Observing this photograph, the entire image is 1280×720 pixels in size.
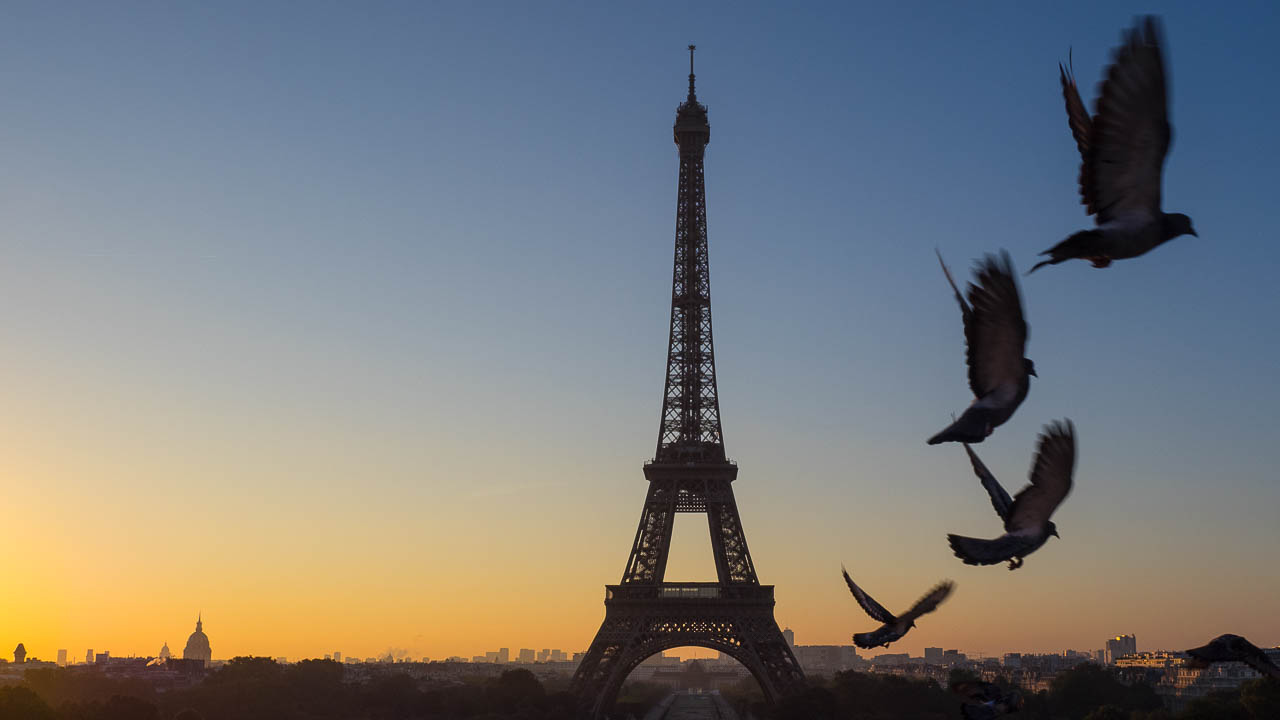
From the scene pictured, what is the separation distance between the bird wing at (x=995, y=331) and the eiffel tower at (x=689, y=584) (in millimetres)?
69190

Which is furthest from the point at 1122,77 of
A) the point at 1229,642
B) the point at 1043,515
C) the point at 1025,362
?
the point at 1229,642

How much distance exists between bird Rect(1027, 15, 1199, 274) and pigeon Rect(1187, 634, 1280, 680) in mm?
3936

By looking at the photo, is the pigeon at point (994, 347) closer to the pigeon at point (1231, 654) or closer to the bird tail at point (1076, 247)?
the bird tail at point (1076, 247)

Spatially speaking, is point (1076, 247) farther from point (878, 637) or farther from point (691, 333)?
point (691, 333)

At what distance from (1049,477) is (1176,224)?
7.91ft

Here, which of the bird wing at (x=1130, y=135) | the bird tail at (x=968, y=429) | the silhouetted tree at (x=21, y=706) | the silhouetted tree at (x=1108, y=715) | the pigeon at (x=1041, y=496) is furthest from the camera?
the silhouetted tree at (x=1108, y=715)

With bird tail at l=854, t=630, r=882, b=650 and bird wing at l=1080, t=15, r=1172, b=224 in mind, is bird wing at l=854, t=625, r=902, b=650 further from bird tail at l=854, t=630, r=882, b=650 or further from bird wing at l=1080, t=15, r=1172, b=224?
bird wing at l=1080, t=15, r=1172, b=224

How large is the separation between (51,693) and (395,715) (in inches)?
1385

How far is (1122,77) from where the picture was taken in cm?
939

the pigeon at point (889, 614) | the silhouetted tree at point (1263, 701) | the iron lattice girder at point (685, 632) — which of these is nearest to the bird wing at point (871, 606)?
the pigeon at point (889, 614)

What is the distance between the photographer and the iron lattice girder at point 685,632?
7894 cm

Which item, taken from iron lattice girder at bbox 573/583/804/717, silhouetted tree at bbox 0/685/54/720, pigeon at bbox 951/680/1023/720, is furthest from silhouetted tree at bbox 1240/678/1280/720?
silhouetted tree at bbox 0/685/54/720

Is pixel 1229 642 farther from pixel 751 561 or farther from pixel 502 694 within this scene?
pixel 502 694

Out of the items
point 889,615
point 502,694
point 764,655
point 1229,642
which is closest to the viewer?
point 1229,642
